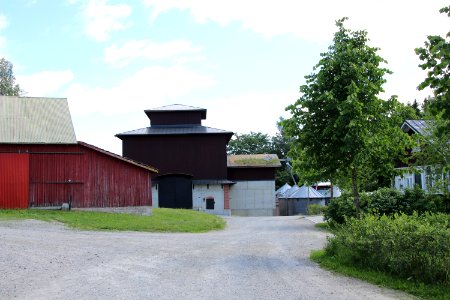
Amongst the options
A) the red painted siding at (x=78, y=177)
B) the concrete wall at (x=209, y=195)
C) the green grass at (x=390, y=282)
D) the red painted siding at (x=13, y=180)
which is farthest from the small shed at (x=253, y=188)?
the green grass at (x=390, y=282)

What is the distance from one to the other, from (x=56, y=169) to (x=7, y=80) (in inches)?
1448

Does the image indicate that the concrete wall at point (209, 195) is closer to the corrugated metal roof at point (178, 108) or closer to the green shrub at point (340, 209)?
the corrugated metal roof at point (178, 108)

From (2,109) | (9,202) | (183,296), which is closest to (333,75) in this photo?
(183,296)

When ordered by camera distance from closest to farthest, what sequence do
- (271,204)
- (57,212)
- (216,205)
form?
(57,212) < (216,205) < (271,204)

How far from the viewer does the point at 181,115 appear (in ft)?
165

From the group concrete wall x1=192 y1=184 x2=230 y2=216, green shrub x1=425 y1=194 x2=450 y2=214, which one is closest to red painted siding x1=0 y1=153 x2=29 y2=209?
green shrub x1=425 y1=194 x2=450 y2=214

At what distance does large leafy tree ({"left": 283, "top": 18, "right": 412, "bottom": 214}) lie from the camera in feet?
46.3

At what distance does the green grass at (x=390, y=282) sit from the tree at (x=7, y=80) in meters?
54.1

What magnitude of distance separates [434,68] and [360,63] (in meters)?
7.26

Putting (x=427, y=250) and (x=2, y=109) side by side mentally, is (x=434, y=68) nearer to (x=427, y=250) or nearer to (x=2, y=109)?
(x=427, y=250)

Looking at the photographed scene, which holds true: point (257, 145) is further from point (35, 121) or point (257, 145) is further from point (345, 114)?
point (345, 114)

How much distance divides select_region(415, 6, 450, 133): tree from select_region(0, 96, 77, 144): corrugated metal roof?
23.4 meters

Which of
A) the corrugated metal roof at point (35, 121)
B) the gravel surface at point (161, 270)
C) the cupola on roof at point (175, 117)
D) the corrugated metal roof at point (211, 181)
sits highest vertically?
the cupola on roof at point (175, 117)

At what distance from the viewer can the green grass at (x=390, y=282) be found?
8273mm
